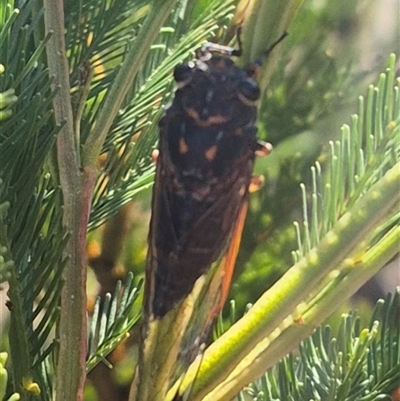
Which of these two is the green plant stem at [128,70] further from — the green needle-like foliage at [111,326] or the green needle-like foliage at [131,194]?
the green needle-like foliage at [111,326]

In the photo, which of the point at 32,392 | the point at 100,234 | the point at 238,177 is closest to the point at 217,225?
the point at 238,177

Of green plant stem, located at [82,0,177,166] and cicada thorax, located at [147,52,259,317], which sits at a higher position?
green plant stem, located at [82,0,177,166]

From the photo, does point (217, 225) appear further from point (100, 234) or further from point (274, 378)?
point (100, 234)

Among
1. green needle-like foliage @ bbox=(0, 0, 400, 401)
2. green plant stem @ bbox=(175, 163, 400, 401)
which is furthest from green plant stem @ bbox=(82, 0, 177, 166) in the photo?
green plant stem @ bbox=(175, 163, 400, 401)

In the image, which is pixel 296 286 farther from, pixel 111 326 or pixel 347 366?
pixel 111 326

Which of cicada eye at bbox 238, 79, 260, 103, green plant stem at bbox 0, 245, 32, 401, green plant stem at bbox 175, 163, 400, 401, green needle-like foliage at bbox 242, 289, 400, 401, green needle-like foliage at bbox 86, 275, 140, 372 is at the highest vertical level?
cicada eye at bbox 238, 79, 260, 103

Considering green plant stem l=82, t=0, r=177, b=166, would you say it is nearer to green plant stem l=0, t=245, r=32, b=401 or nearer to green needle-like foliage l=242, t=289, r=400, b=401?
green plant stem l=0, t=245, r=32, b=401

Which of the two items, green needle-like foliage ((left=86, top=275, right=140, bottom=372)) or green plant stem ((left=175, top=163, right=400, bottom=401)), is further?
green needle-like foliage ((left=86, top=275, right=140, bottom=372))
